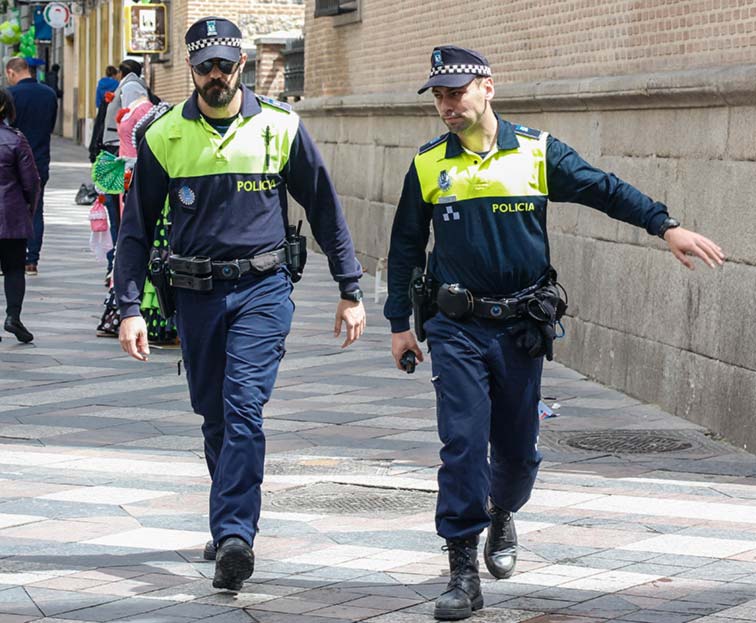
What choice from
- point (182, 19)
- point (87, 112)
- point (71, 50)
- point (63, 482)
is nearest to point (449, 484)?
point (63, 482)

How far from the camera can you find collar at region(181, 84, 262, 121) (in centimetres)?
617

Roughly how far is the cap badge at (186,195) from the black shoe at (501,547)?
58.8 inches

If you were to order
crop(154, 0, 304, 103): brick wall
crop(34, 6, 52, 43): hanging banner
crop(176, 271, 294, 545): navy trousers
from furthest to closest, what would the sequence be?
crop(34, 6, 52, 43): hanging banner, crop(154, 0, 304, 103): brick wall, crop(176, 271, 294, 545): navy trousers

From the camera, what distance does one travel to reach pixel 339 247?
6352 mm

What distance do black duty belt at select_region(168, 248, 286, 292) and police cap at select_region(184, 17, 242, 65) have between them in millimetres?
689

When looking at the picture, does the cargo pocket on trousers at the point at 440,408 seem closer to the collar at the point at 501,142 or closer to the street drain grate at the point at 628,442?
the collar at the point at 501,142

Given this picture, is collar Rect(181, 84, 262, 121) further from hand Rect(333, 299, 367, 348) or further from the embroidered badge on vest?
hand Rect(333, 299, 367, 348)

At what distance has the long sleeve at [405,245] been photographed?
588 centimetres

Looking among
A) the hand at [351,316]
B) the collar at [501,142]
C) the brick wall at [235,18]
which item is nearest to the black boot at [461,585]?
the hand at [351,316]

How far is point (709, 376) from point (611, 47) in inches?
116

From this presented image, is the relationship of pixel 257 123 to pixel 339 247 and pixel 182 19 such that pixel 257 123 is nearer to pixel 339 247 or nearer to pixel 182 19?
pixel 339 247

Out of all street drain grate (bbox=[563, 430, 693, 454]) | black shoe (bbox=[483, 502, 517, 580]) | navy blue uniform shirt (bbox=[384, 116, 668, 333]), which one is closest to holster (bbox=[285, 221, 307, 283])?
navy blue uniform shirt (bbox=[384, 116, 668, 333])

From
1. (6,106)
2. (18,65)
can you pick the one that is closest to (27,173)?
(6,106)

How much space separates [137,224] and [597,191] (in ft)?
5.39
